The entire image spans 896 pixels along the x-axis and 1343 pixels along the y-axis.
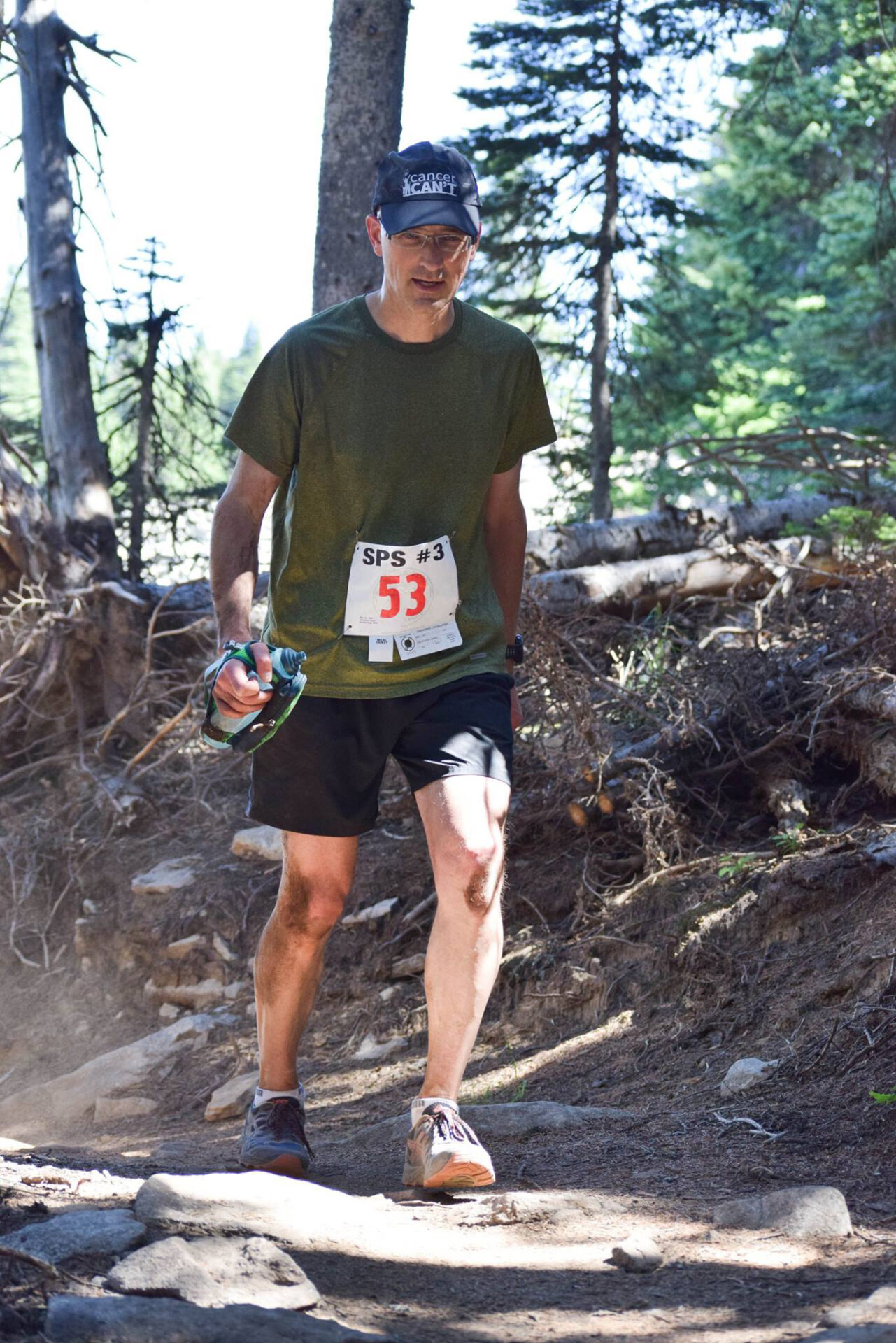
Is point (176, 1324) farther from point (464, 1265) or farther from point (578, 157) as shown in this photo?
→ point (578, 157)

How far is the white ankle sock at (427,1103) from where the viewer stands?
302 centimetres

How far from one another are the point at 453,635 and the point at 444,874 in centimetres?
67

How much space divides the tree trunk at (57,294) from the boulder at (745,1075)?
5.87 m

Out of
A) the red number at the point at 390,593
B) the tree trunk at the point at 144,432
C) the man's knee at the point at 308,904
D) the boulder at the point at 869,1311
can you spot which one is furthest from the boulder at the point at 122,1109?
the tree trunk at the point at 144,432

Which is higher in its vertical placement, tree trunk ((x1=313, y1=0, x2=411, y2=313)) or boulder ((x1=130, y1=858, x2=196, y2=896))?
tree trunk ((x1=313, y1=0, x2=411, y2=313))

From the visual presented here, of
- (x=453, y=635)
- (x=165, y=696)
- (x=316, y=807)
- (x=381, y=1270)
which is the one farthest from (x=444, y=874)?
(x=165, y=696)

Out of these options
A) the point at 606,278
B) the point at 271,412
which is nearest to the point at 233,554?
the point at 271,412

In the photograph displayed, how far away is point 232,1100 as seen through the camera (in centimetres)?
489

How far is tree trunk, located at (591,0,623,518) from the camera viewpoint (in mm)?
12406

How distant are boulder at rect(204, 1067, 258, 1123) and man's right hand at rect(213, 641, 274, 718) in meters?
2.57

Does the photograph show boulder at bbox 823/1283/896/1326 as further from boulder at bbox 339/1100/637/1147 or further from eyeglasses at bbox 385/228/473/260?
eyeglasses at bbox 385/228/473/260

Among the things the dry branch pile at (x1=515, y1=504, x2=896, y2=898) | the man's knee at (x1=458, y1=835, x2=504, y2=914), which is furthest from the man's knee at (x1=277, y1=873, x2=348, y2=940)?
the dry branch pile at (x1=515, y1=504, x2=896, y2=898)

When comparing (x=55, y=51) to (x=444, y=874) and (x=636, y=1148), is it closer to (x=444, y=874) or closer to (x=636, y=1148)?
(x=444, y=874)

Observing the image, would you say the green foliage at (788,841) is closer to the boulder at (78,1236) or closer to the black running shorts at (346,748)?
the black running shorts at (346,748)
